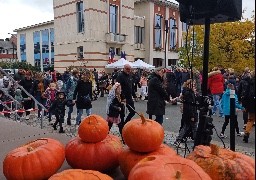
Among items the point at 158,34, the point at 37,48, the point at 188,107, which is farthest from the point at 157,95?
the point at 37,48

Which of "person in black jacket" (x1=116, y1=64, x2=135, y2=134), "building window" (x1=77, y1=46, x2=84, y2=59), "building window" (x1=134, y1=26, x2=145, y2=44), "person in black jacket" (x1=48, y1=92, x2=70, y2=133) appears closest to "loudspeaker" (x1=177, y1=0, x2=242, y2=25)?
"person in black jacket" (x1=116, y1=64, x2=135, y2=134)

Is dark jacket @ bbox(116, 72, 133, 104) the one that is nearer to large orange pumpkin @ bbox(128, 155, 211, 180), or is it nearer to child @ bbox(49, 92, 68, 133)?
child @ bbox(49, 92, 68, 133)

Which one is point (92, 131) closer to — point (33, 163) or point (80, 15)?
point (33, 163)

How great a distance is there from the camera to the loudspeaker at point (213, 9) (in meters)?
3.39

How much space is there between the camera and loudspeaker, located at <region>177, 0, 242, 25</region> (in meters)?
3.39

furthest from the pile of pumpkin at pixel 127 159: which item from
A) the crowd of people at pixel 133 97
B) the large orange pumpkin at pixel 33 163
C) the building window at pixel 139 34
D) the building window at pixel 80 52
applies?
the building window at pixel 139 34

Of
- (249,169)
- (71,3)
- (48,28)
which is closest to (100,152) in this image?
(249,169)

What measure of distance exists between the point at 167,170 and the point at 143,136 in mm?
557

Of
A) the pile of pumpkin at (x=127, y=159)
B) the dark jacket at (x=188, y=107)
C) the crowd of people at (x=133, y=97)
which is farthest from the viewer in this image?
the crowd of people at (x=133, y=97)

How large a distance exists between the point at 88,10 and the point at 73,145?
96.6ft

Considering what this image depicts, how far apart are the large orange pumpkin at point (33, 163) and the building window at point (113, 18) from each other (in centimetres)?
3120

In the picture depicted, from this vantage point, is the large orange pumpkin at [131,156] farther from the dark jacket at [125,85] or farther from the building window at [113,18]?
the building window at [113,18]

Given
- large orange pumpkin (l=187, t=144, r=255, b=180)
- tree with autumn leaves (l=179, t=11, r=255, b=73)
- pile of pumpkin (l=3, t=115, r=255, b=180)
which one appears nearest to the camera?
pile of pumpkin (l=3, t=115, r=255, b=180)

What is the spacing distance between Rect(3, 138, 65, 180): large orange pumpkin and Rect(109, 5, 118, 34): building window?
102 ft
